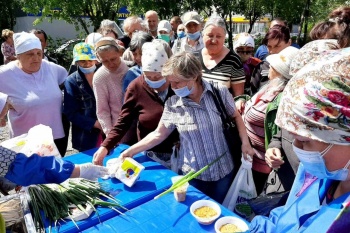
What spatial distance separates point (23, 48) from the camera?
9.15 feet

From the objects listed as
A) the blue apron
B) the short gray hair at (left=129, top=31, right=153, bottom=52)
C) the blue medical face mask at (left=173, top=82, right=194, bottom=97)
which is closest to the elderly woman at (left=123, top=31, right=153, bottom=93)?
the short gray hair at (left=129, top=31, right=153, bottom=52)

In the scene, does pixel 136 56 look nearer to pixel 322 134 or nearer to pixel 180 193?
pixel 180 193

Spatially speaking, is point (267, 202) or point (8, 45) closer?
point (267, 202)

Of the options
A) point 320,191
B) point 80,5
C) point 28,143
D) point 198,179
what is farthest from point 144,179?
point 80,5

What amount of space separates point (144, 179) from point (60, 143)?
1.64m

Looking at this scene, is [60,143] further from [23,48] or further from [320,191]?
[320,191]

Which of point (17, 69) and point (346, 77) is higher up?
point (346, 77)

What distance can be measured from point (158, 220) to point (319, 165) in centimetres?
97

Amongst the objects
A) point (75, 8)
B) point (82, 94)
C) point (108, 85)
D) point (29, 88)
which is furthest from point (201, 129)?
point (75, 8)

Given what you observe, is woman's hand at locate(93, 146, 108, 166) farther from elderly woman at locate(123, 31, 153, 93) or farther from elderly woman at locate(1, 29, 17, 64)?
elderly woman at locate(1, 29, 17, 64)

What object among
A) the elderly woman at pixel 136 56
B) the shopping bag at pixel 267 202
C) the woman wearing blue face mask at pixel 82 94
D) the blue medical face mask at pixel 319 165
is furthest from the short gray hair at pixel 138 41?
the blue medical face mask at pixel 319 165

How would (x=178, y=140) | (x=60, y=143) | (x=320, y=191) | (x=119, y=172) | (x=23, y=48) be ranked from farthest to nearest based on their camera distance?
1. (x=60, y=143)
2. (x=23, y=48)
3. (x=178, y=140)
4. (x=119, y=172)
5. (x=320, y=191)

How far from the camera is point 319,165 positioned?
1046 millimetres

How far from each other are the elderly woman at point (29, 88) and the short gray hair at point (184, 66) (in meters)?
1.54
